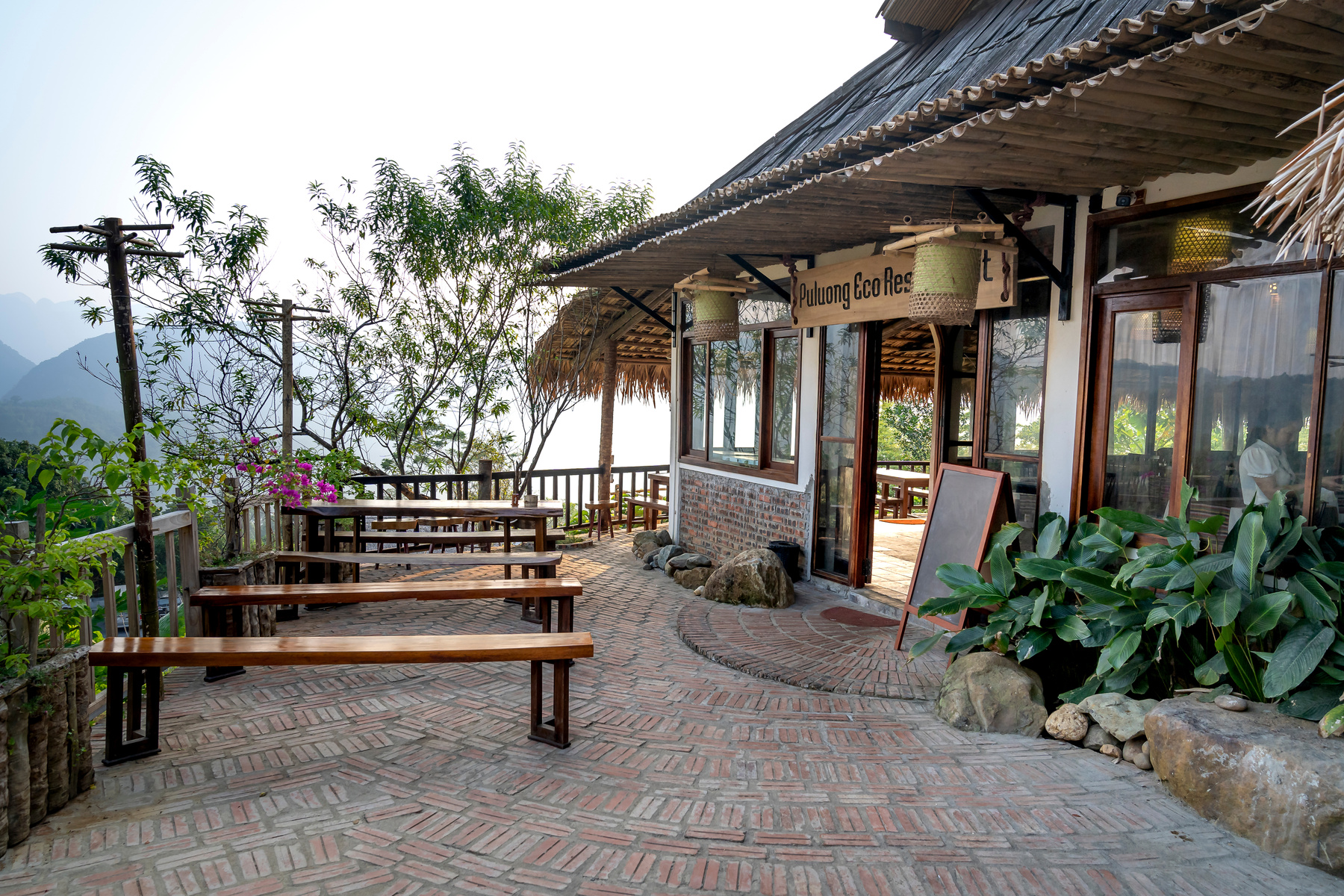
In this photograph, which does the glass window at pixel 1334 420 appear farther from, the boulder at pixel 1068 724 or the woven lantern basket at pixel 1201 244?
the boulder at pixel 1068 724

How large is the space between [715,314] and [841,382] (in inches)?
48.9

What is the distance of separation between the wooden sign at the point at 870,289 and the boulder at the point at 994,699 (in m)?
2.08

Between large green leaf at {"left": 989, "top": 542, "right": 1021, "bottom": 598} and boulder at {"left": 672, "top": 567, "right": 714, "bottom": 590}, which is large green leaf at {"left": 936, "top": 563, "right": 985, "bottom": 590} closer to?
large green leaf at {"left": 989, "top": 542, "right": 1021, "bottom": 598}

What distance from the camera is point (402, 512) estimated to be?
632cm

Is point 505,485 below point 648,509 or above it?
above

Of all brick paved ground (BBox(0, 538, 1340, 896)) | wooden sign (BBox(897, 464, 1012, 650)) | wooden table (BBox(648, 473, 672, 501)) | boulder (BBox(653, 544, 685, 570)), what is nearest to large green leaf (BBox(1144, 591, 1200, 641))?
brick paved ground (BBox(0, 538, 1340, 896))

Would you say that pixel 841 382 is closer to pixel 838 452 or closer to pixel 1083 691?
pixel 838 452

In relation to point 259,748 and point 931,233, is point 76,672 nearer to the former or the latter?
point 259,748

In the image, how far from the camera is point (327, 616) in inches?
219

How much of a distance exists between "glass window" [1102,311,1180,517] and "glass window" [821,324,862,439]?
2.13 metres

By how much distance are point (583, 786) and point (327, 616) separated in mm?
3477

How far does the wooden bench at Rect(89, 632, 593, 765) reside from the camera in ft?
9.80

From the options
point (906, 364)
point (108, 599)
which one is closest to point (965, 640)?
point (108, 599)

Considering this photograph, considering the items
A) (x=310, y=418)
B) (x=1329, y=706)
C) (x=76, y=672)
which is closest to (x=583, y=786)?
(x=76, y=672)
